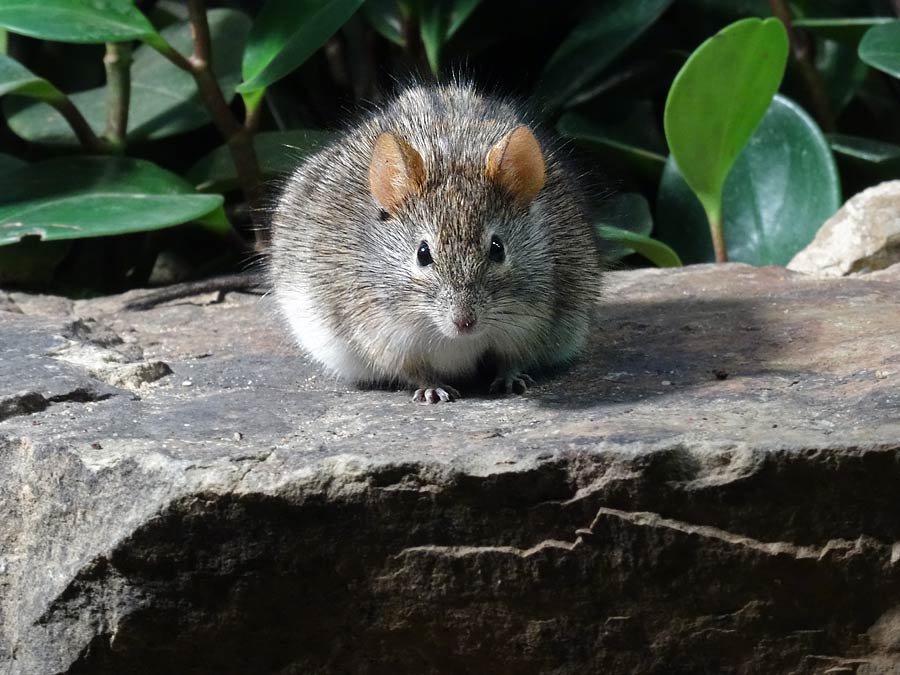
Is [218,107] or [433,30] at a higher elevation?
[433,30]

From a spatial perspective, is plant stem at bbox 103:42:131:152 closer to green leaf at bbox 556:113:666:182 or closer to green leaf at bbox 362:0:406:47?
green leaf at bbox 362:0:406:47

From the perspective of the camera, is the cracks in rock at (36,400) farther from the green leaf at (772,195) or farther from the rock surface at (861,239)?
the green leaf at (772,195)

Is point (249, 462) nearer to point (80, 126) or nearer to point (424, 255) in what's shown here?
point (424, 255)

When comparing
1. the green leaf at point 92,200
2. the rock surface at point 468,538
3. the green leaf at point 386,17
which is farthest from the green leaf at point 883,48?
the green leaf at point 92,200

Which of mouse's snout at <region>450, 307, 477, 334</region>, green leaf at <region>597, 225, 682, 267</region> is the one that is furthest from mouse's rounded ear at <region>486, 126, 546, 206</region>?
green leaf at <region>597, 225, 682, 267</region>

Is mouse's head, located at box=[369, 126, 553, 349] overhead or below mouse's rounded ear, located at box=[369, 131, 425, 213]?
below

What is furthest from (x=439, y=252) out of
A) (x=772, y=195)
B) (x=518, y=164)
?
(x=772, y=195)
